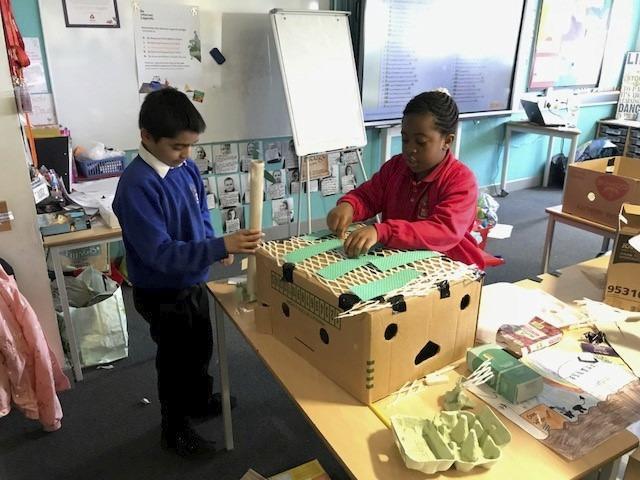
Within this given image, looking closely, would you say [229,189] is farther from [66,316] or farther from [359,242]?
[359,242]

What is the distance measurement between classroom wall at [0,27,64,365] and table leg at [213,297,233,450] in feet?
2.82

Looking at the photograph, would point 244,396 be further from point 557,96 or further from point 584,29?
point 584,29

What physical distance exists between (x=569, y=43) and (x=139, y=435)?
5150 mm

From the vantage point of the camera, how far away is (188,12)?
3020mm

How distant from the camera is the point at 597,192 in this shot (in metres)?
2.26

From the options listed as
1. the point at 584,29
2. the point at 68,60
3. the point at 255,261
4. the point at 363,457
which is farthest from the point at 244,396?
the point at 584,29

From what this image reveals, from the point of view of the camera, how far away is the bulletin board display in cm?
484

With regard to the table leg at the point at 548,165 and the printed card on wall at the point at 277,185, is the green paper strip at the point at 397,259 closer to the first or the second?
the printed card on wall at the point at 277,185

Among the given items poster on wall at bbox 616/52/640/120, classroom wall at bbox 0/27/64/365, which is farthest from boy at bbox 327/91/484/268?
poster on wall at bbox 616/52/640/120

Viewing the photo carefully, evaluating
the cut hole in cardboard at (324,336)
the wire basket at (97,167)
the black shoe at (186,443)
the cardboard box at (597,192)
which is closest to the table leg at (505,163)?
the cardboard box at (597,192)

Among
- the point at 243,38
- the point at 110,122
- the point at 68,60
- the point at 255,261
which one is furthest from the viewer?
the point at 243,38

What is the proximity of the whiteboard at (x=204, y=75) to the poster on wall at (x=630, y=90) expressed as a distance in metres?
4.07

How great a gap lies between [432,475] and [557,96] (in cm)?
495

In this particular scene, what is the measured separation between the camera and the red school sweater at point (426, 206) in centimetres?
134
